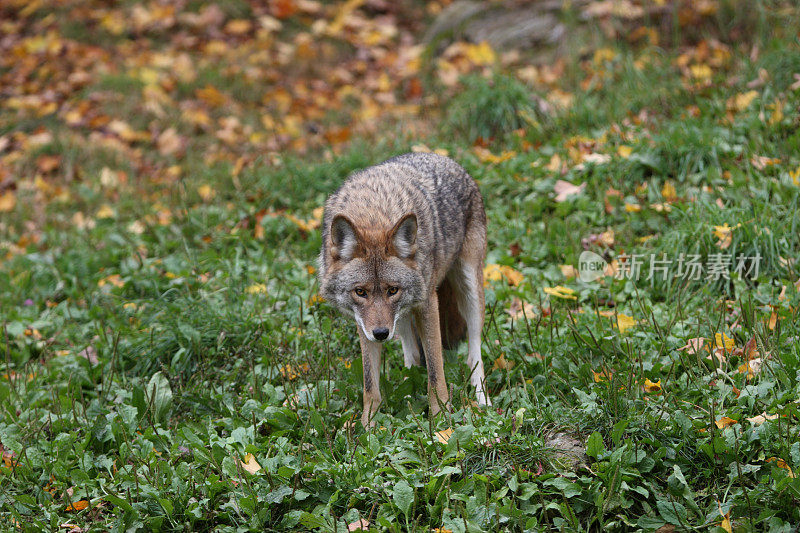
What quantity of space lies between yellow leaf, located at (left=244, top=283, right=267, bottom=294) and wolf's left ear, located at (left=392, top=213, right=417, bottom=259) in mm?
2142

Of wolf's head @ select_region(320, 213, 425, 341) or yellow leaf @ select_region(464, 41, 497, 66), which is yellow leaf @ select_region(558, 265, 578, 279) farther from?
yellow leaf @ select_region(464, 41, 497, 66)

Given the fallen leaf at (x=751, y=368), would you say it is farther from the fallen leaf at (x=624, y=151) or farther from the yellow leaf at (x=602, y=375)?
the fallen leaf at (x=624, y=151)

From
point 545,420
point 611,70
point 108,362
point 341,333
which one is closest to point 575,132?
point 611,70

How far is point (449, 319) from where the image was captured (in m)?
5.61

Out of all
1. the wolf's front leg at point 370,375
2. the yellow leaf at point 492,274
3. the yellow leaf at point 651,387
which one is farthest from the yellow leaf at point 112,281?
the yellow leaf at point 651,387

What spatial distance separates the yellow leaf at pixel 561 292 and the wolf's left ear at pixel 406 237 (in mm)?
1531

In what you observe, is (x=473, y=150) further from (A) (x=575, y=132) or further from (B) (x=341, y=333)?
(B) (x=341, y=333)

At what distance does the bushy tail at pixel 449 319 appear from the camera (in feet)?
18.3

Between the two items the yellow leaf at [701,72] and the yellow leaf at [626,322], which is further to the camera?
the yellow leaf at [701,72]

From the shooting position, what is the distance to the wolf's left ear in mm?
4402

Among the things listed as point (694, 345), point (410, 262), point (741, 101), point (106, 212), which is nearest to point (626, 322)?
point (694, 345)

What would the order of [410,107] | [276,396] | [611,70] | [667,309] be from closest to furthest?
[276,396] < [667,309] < [611,70] < [410,107]

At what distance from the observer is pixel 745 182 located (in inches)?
265

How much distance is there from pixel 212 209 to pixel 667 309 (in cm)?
516
